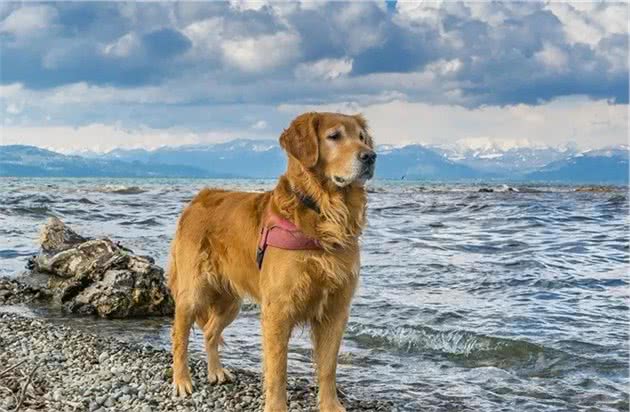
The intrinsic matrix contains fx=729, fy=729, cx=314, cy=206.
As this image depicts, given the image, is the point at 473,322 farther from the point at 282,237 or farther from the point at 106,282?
the point at 282,237

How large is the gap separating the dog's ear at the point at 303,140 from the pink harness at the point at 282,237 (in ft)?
1.75

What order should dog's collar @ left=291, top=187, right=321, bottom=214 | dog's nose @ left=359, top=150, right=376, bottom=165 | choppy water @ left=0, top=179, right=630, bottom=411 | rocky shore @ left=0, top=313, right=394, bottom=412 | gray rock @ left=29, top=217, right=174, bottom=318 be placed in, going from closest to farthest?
dog's nose @ left=359, top=150, right=376, bottom=165, dog's collar @ left=291, top=187, right=321, bottom=214, rocky shore @ left=0, top=313, right=394, bottom=412, choppy water @ left=0, top=179, right=630, bottom=411, gray rock @ left=29, top=217, right=174, bottom=318

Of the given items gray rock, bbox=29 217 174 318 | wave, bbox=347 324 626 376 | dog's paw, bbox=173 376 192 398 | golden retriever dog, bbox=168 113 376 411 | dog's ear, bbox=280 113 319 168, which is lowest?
wave, bbox=347 324 626 376

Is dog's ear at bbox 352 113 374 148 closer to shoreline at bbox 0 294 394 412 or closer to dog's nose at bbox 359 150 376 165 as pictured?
dog's nose at bbox 359 150 376 165

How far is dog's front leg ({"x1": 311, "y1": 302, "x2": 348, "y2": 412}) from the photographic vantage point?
629 cm

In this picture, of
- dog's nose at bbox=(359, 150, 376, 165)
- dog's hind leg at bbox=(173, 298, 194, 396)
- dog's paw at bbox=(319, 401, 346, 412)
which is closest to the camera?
dog's nose at bbox=(359, 150, 376, 165)

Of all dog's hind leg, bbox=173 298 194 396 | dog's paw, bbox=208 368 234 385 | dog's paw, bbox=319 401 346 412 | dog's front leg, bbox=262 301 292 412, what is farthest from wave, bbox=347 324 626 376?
dog's front leg, bbox=262 301 292 412

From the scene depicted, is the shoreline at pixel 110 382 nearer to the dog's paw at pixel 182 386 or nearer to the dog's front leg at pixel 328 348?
the dog's paw at pixel 182 386

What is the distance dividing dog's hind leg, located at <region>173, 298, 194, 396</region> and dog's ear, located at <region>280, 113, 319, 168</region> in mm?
2123

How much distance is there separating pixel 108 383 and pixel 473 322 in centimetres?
593

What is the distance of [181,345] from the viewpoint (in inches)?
288

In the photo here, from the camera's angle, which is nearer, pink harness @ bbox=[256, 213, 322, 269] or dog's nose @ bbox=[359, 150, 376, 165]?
dog's nose @ bbox=[359, 150, 376, 165]

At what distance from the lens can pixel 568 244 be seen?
65.1 feet

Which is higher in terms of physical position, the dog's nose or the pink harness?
the dog's nose
